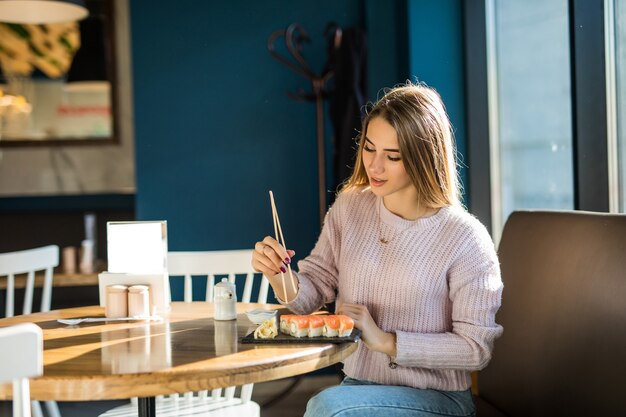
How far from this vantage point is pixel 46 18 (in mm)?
3051

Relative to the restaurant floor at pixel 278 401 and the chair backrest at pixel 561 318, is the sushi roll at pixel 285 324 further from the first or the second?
the restaurant floor at pixel 278 401

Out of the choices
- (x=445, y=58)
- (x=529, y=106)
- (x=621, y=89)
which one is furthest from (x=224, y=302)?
(x=445, y=58)

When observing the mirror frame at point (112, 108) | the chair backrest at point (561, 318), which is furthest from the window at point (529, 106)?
the mirror frame at point (112, 108)

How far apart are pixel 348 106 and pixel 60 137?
5.43 feet

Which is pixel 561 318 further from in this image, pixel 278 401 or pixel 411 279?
pixel 278 401

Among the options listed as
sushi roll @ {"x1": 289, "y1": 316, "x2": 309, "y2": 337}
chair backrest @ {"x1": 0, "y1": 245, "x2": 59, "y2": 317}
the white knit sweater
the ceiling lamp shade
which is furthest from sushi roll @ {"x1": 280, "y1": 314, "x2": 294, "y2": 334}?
the ceiling lamp shade

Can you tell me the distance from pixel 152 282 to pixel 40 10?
4.68 ft

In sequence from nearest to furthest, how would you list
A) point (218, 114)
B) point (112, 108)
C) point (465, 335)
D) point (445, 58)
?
point (465, 335) < point (445, 58) < point (218, 114) < point (112, 108)

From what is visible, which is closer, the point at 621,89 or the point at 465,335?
the point at 465,335

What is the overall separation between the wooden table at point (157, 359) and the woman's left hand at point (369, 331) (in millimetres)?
91

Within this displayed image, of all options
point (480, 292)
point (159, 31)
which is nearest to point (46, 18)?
point (159, 31)

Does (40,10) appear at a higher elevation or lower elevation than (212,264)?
higher

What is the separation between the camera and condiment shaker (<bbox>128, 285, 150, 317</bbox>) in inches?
80.0

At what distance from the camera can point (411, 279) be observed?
6.24ft
